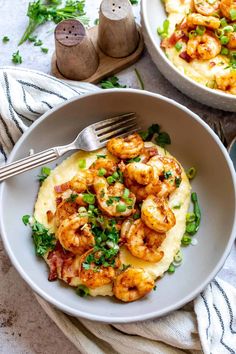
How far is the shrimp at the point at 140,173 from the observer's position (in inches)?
115

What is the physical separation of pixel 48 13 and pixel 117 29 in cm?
48

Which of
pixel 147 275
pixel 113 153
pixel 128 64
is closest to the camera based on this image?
pixel 147 275

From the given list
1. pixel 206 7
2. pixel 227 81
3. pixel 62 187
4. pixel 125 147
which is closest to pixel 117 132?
pixel 125 147

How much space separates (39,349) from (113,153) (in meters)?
1.06

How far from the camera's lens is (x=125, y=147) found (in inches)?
121

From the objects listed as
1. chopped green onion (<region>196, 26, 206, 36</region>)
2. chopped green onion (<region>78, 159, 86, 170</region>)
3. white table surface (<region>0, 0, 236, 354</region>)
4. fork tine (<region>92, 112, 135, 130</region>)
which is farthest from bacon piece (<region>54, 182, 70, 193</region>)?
chopped green onion (<region>196, 26, 206, 36</region>)

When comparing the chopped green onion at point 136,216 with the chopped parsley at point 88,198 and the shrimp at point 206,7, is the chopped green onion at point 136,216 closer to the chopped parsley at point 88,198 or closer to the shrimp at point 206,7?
the chopped parsley at point 88,198

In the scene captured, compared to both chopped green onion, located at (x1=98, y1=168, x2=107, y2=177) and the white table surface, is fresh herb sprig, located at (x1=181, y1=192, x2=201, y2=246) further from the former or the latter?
chopped green onion, located at (x1=98, y1=168, x2=107, y2=177)

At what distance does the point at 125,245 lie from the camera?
299 centimetres

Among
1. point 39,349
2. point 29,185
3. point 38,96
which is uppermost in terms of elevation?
point 38,96

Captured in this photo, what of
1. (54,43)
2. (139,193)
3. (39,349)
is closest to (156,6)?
(54,43)

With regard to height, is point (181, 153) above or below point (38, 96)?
below

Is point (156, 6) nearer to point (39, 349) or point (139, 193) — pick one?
point (139, 193)

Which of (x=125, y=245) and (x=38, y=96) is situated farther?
(x=38, y=96)
